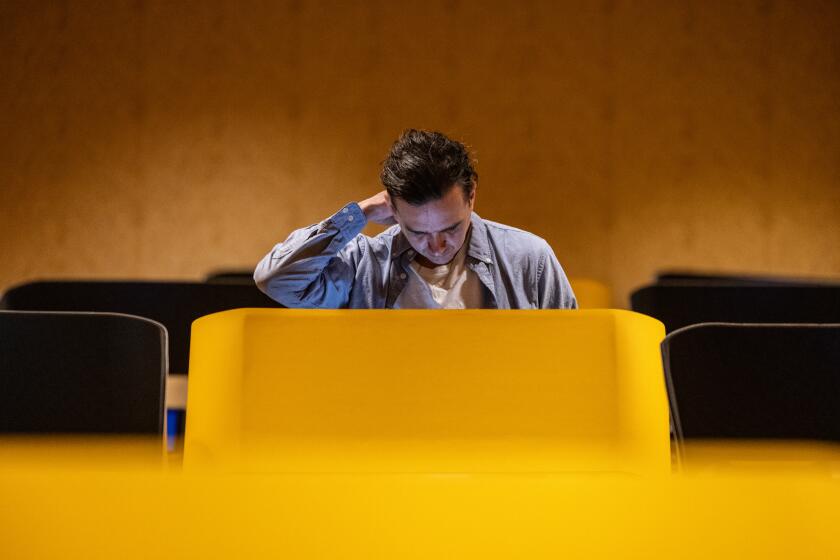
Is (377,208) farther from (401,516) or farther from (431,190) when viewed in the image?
(401,516)

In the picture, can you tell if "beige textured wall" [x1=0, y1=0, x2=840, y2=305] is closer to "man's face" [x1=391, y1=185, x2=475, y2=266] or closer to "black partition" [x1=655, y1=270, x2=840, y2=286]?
"black partition" [x1=655, y1=270, x2=840, y2=286]

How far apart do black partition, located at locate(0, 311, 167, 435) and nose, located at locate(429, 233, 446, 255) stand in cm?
64

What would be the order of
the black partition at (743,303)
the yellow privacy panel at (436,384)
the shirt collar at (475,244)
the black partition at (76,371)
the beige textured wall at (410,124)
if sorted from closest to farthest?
the yellow privacy panel at (436,384) → the black partition at (76,371) → the shirt collar at (475,244) → the black partition at (743,303) → the beige textured wall at (410,124)

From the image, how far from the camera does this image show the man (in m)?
1.62

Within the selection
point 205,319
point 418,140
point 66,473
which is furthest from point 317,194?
point 66,473

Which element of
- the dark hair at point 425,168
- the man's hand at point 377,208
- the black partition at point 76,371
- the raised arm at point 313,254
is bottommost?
the black partition at point 76,371

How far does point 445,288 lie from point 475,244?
0.14 meters

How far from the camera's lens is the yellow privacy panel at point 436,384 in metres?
1.27

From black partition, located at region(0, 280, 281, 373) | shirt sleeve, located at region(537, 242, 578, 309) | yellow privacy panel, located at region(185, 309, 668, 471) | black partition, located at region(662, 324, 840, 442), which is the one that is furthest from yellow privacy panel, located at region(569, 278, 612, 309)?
yellow privacy panel, located at region(185, 309, 668, 471)

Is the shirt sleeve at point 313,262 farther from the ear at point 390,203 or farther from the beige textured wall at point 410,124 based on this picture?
the beige textured wall at point 410,124

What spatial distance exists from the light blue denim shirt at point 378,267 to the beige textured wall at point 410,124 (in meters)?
2.57

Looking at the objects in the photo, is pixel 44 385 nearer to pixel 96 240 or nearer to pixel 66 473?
pixel 66 473

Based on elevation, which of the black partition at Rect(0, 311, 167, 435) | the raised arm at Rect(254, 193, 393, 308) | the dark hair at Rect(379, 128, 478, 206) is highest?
the dark hair at Rect(379, 128, 478, 206)

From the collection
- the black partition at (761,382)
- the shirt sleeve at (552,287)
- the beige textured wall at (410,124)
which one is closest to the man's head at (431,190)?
the shirt sleeve at (552,287)
